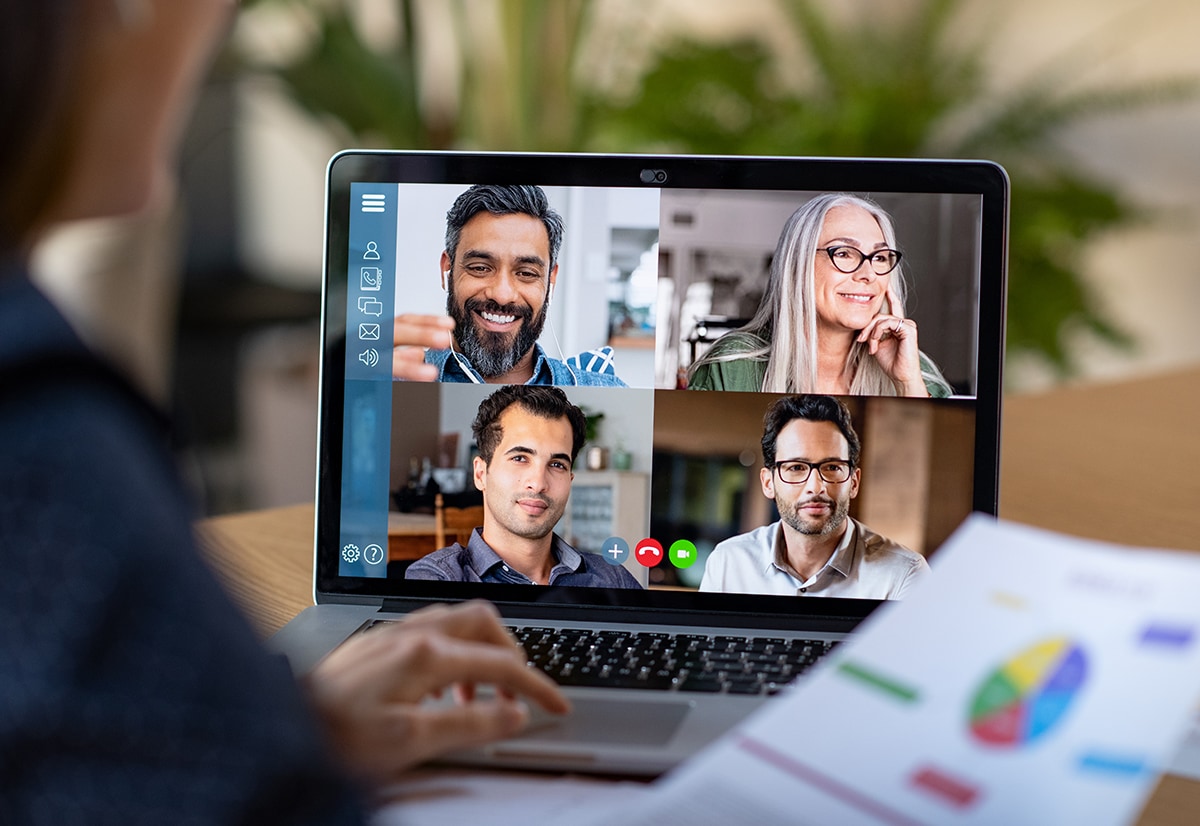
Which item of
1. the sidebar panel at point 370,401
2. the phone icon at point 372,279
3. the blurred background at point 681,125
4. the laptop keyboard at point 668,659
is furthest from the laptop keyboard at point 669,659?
the blurred background at point 681,125

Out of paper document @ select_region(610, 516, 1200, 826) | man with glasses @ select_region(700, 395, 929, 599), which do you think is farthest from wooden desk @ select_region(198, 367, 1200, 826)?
paper document @ select_region(610, 516, 1200, 826)

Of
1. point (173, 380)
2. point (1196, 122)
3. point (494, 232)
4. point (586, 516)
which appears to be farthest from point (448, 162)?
point (1196, 122)

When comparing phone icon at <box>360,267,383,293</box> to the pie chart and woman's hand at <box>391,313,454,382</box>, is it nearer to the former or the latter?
woman's hand at <box>391,313,454,382</box>

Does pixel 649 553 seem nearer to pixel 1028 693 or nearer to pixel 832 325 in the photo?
pixel 832 325

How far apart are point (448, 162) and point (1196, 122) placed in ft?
8.24

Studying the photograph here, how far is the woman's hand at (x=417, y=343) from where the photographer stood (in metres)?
0.77

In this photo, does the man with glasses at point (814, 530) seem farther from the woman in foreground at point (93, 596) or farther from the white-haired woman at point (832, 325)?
the woman in foreground at point (93, 596)

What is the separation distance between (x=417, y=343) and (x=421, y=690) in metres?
0.34

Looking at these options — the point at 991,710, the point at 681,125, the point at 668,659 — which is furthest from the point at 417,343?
the point at 681,125

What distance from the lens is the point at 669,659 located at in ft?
2.16

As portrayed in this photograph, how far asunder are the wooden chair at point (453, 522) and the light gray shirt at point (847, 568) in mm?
185

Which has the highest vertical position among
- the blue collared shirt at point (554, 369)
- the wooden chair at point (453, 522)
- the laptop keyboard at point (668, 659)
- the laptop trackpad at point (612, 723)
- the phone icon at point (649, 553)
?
the blue collared shirt at point (554, 369)

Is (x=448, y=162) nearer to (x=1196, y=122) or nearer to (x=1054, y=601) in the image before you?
(x=1054, y=601)

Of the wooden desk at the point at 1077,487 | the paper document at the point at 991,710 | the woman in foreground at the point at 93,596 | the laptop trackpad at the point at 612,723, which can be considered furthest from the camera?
the wooden desk at the point at 1077,487
